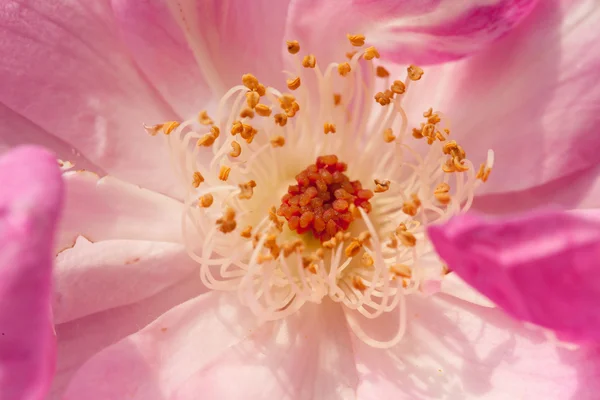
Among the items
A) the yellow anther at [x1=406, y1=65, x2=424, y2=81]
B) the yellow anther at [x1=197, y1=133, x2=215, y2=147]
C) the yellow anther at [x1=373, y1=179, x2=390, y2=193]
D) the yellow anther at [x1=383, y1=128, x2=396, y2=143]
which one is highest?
the yellow anther at [x1=406, y1=65, x2=424, y2=81]

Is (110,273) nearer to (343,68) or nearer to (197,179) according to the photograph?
(197,179)

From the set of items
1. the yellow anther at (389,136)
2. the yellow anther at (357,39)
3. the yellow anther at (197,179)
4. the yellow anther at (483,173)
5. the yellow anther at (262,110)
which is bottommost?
the yellow anther at (197,179)

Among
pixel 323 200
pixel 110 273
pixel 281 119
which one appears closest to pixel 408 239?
pixel 323 200

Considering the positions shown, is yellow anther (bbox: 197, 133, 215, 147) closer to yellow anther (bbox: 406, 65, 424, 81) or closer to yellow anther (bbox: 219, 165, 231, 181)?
yellow anther (bbox: 219, 165, 231, 181)

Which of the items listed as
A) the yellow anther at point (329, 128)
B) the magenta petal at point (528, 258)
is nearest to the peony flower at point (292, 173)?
the yellow anther at point (329, 128)

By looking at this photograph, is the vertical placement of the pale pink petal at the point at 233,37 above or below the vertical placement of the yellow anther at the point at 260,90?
above

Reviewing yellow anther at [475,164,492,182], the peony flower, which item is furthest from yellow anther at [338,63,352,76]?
yellow anther at [475,164,492,182]

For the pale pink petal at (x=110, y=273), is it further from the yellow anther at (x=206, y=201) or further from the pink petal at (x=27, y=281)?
the pink petal at (x=27, y=281)
